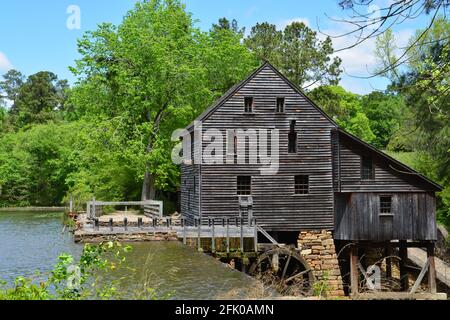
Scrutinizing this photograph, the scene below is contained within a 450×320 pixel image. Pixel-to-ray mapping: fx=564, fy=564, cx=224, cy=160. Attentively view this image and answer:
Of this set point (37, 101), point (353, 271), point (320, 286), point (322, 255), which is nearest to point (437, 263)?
point (353, 271)

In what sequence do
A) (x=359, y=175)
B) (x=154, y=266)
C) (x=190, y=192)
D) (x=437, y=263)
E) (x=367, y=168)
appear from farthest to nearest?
(x=437, y=263), (x=190, y=192), (x=367, y=168), (x=359, y=175), (x=154, y=266)

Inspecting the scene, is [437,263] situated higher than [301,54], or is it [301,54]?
[301,54]

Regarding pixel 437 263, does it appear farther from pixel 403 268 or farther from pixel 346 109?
pixel 346 109

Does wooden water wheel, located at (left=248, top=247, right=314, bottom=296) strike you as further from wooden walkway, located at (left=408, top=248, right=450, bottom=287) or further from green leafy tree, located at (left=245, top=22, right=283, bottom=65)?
green leafy tree, located at (left=245, top=22, right=283, bottom=65)

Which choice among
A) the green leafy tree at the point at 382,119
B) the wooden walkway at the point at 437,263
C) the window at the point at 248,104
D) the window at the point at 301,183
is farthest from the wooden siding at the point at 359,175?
the green leafy tree at the point at 382,119

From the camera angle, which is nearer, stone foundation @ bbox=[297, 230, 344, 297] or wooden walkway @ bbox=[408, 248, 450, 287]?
stone foundation @ bbox=[297, 230, 344, 297]

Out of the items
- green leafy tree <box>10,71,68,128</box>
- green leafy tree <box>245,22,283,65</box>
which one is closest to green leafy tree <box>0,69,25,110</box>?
green leafy tree <box>10,71,68,128</box>

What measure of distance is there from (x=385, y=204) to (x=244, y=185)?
253 inches

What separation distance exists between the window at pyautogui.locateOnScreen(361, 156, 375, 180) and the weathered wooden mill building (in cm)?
5

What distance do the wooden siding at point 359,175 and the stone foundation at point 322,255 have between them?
2.43 meters

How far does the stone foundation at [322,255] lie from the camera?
969 inches

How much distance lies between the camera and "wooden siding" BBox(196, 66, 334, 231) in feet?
84.7

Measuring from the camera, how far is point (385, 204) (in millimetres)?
25500

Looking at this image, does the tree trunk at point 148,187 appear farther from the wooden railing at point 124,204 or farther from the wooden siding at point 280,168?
the wooden siding at point 280,168
